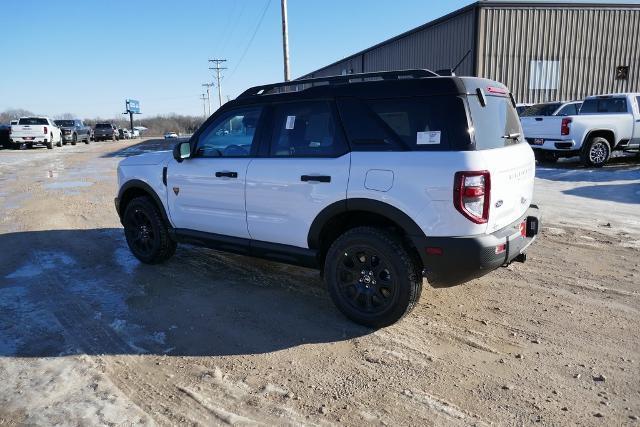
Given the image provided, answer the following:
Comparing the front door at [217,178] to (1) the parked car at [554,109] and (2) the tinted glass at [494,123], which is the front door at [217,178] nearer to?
(2) the tinted glass at [494,123]

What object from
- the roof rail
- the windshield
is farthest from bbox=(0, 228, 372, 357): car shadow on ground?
the windshield

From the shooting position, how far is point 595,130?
12.8m

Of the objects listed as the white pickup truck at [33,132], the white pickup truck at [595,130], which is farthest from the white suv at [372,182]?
the white pickup truck at [33,132]

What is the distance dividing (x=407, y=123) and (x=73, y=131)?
3755 centimetres

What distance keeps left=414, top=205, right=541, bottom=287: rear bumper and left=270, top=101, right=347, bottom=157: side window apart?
1.06 metres

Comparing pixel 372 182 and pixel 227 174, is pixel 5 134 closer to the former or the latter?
pixel 227 174

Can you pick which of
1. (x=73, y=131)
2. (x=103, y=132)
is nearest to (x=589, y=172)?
(x=73, y=131)

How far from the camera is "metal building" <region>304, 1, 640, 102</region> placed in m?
20.5

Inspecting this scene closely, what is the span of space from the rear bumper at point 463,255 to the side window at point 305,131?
106cm

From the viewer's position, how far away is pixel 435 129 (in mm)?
3473

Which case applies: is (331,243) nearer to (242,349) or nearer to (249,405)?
(242,349)

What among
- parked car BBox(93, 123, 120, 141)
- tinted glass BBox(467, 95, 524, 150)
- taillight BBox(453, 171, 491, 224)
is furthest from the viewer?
parked car BBox(93, 123, 120, 141)

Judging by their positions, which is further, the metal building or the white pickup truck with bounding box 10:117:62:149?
the white pickup truck with bounding box 10:117:62:149

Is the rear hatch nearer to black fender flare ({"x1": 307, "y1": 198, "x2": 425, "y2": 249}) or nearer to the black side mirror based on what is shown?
black fender flare ({"x1": 307, "y1": 198, "x2": 425, "y2": 249})
